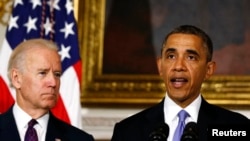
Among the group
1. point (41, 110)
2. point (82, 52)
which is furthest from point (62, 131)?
point (82, 52)

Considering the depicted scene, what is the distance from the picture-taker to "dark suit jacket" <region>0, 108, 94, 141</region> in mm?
2812

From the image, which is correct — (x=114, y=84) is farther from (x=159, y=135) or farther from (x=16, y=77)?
(x=159, y=135)

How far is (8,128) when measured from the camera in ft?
9.27

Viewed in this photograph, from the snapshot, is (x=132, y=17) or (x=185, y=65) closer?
(x=185, y=65)

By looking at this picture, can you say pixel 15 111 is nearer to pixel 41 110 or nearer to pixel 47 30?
pixel 41 110

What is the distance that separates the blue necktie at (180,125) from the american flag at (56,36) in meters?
1.82

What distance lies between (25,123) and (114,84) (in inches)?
89.9

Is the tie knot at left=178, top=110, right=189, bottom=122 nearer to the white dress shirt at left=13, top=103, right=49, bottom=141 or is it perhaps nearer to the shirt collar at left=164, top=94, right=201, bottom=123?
the shirt collar at left=164, top=94, right=201, bottom=123

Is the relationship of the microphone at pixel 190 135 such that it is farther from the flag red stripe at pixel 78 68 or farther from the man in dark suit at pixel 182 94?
the flag red stripe at pixel 78 68

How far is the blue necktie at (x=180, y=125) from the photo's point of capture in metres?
2.57

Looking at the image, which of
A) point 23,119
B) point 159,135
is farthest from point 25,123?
point 159,135

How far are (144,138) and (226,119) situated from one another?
1.26 feet

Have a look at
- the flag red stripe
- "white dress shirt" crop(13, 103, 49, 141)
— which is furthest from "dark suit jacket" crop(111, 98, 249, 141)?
the flag red stripe

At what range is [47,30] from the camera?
4.64 metres
